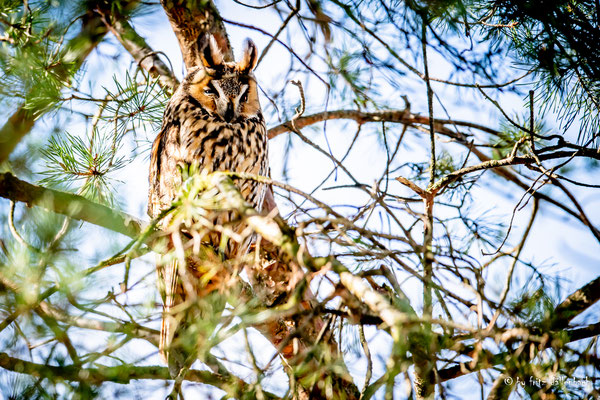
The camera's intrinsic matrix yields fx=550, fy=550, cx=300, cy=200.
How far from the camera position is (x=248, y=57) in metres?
2.62

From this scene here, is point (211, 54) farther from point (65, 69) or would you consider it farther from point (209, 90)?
point (65, 69)

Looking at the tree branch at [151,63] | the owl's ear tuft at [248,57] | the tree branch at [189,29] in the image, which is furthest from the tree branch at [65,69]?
the owl's ear tuft at [248,57]

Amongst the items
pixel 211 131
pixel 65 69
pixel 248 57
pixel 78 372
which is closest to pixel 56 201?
pixel 78 372

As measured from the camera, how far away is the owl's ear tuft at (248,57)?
103 inches

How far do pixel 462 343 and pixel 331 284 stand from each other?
613 millimetres

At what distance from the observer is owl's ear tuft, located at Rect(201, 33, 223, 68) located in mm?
2555

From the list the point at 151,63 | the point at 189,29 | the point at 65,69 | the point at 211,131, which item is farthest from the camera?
the point at 151,63

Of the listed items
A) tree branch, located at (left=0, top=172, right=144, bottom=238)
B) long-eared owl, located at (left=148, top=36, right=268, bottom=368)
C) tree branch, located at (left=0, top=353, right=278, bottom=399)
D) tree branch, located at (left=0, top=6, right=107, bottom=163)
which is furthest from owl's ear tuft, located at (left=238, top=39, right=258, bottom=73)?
tree branch, located at (left=0, top=353, right=278, bottom=399)

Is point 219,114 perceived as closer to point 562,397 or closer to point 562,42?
point 562,42

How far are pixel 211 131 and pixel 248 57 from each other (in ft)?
1.41

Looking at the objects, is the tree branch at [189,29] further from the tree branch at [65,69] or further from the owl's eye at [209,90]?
the tree branch at [65,69]

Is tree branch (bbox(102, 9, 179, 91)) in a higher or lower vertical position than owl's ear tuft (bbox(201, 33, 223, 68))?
higher

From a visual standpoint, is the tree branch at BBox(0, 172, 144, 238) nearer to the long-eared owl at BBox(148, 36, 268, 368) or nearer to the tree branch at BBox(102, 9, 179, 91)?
the long-eared owl at BBox(148, 36, 268, 368)

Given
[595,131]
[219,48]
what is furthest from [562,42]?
[219,48]
